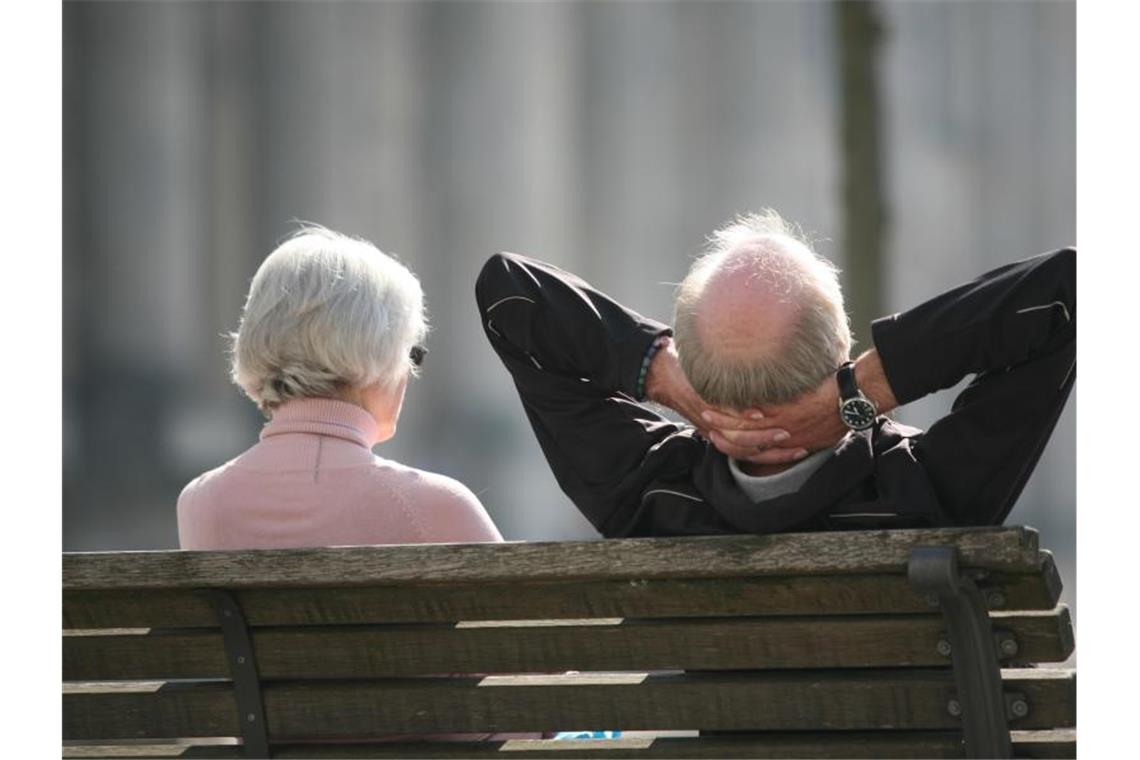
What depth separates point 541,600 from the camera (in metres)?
2.08

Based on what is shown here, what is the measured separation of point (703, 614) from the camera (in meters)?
2.06

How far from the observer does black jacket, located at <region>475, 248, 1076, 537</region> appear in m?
2.14

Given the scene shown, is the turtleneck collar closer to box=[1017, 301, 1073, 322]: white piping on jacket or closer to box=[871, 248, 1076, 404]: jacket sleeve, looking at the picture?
box=[871, 248, 1076, 404]: jacket sleeve

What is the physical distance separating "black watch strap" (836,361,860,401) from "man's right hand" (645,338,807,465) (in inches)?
3.5

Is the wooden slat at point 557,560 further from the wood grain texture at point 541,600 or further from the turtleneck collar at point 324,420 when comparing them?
the turtleneck collar at point 324,420

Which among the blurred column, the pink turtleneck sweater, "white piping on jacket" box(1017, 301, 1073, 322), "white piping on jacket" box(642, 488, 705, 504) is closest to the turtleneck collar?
the pink turtleneck sweater

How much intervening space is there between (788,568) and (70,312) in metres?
5.85

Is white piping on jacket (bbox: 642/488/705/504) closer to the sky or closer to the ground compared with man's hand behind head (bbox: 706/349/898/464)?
closer to the ground

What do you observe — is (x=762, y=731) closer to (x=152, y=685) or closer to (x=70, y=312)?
(x=152, y=685)

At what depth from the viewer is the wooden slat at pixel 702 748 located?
1996mm

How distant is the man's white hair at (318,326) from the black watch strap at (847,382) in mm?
836

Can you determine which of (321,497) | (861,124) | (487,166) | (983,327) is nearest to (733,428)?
(983,327)

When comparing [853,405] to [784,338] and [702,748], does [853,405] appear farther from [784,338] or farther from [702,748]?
[702,748]

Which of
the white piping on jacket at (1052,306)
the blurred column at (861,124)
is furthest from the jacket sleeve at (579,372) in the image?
the blurred column at (861,124)
